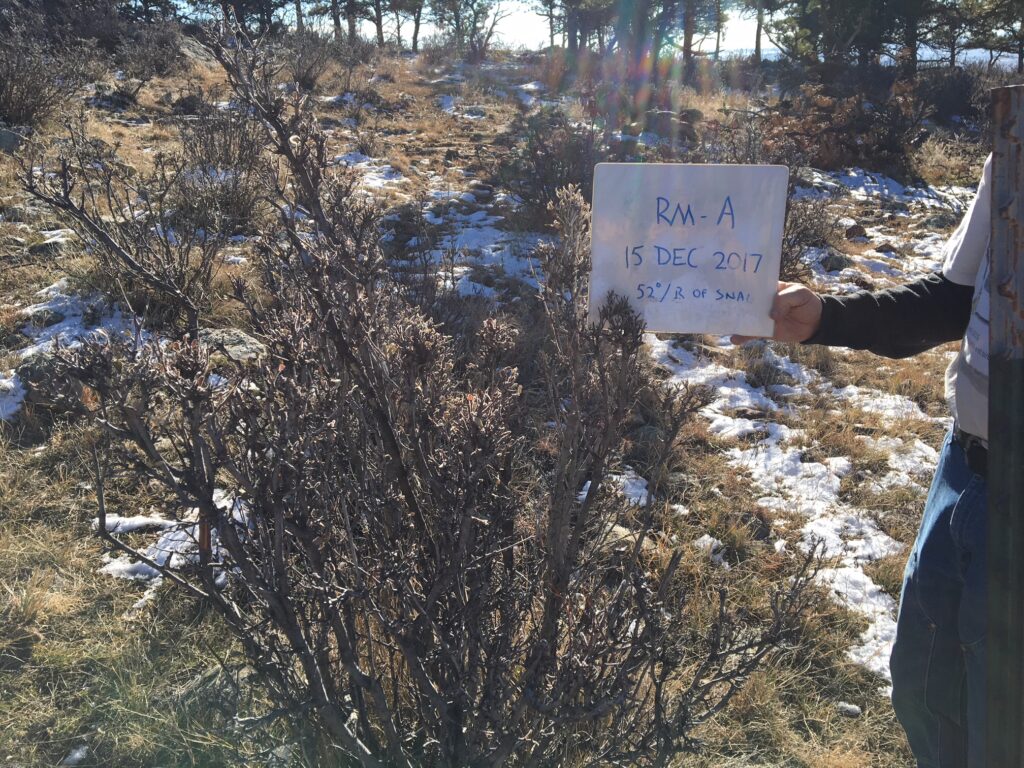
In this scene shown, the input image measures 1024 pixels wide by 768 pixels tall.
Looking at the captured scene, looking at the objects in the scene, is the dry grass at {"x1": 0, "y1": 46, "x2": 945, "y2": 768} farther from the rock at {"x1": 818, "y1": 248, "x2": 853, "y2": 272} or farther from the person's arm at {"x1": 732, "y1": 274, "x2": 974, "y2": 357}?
the rock at {"x1": 818, "y1": 248, "x2": 853, "y2": 272}

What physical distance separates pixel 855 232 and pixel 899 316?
7392 mm

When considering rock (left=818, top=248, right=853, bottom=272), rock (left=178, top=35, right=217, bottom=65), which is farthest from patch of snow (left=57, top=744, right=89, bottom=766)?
rock (left=178, top=35, right=217, bottom=65)

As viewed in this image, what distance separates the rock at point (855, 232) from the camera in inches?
316

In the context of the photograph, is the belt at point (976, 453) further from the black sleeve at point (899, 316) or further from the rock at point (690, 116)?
the rock at point (690, 116)

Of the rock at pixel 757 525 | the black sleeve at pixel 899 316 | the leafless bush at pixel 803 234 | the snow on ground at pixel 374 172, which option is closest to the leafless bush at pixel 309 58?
the snow on ground at pixel 374 172

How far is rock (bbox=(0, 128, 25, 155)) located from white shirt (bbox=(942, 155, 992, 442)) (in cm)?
784

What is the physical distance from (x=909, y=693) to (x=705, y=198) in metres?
1.20

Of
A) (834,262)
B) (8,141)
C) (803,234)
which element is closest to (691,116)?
(803,234)

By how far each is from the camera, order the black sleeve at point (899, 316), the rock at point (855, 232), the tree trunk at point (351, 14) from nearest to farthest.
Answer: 1. the black sleeve at point (899, 316)
2. the rock at point (855, 232)
3. the tree trunk at point (351, 14)

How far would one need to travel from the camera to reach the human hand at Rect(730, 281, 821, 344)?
1.45 m

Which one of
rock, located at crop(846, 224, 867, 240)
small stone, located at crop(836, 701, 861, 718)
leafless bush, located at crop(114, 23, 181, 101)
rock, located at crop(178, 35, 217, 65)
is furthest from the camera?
rock, located at crop(178, 35, 217, 65)

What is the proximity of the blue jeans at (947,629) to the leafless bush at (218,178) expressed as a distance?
4.56 metres

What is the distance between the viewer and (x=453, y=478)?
1269mm

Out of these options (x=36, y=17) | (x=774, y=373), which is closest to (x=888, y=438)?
(x=774, y=373)
